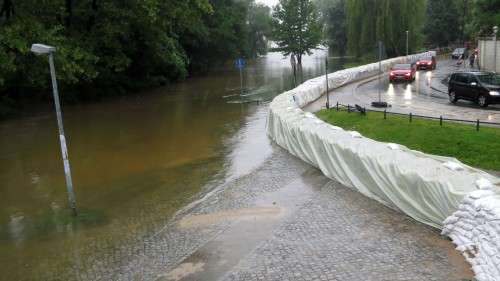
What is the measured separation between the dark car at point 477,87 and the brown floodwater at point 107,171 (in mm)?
10016

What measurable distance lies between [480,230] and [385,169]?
12.0 feet

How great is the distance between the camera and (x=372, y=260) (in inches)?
384

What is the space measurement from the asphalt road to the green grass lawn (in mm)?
3692

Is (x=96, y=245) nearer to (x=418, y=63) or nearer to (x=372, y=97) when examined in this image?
(x=372, y=97)

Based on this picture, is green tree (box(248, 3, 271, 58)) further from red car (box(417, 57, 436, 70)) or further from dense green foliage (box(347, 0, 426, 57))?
red car (box(417, 57, 436, 70))

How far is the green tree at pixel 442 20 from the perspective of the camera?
82.6 m

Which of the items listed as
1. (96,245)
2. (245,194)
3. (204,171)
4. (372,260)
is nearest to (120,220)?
(96,245)

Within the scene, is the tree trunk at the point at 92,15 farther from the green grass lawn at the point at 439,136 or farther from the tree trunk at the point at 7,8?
the green grass lawn at the point at 439,136

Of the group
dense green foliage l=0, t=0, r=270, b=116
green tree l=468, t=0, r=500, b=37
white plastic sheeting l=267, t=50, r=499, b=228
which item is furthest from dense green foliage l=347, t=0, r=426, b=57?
white plastic sheeting l=267, t=50, r=499, b=228

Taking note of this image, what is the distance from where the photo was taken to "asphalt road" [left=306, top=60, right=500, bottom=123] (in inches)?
952

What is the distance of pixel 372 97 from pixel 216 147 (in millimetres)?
14391

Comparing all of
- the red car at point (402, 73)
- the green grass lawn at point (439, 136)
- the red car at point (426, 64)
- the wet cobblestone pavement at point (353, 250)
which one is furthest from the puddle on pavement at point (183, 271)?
the red car at point (426, 64)

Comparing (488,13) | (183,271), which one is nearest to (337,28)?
(488,13)

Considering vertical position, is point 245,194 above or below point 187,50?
below
